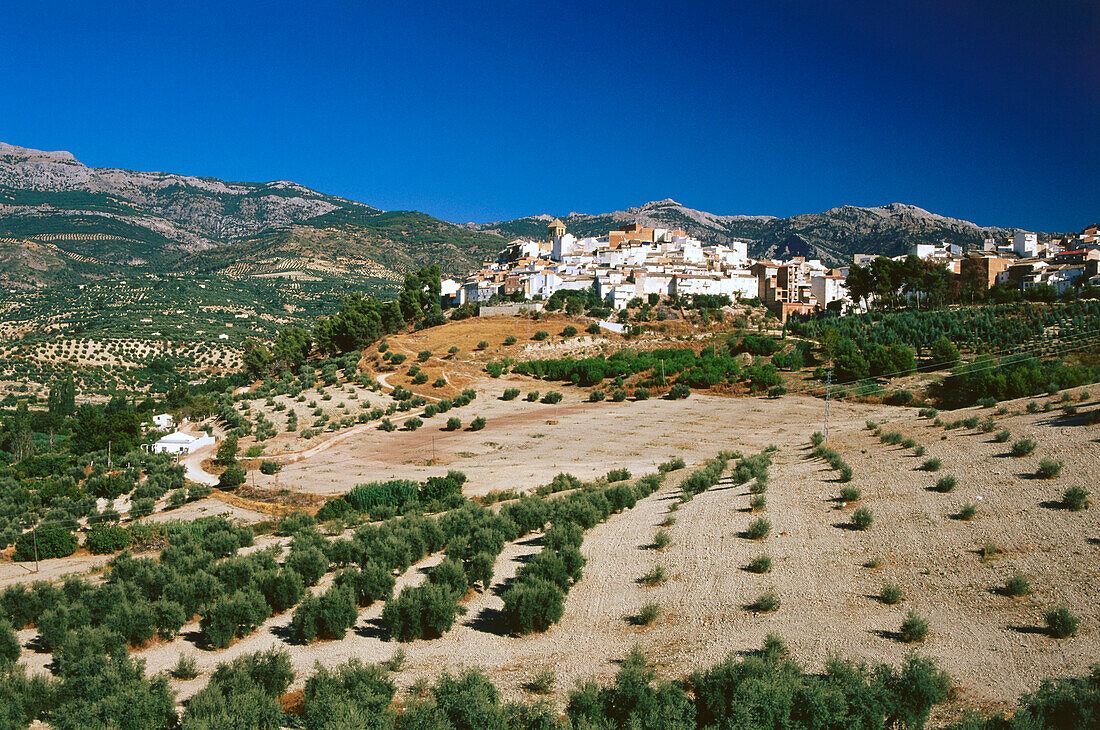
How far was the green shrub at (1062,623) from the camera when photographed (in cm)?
875

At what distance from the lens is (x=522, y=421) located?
37.8 m

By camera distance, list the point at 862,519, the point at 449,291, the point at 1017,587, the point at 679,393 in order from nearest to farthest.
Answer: the point at 1017,587
the point at 862,519
the point at 679,393
the point at 449,291

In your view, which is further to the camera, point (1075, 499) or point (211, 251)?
point (211, 251)

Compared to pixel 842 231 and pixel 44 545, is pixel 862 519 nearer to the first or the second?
pixel 44 545

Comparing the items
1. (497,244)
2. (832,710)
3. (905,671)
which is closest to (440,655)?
(832,710)

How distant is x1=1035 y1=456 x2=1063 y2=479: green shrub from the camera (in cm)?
1352

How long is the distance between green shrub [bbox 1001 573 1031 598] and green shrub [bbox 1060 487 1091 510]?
2981 millimetres

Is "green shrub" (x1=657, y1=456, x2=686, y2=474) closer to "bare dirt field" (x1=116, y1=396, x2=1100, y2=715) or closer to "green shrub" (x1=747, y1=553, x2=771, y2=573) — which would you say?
"bare dirt field" (x1=116, y1=396, x2=1100, y2=715)

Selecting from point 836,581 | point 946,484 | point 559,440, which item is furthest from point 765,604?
point 559,440

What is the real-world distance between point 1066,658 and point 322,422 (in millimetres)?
36327

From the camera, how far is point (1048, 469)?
44.5ft

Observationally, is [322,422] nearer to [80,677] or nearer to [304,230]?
[80,677]

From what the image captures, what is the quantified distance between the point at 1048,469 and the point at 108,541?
1002 inches

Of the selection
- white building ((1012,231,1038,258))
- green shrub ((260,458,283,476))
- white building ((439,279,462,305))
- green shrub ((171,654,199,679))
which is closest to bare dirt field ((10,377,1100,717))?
green shrub ((171,654,199,679))
